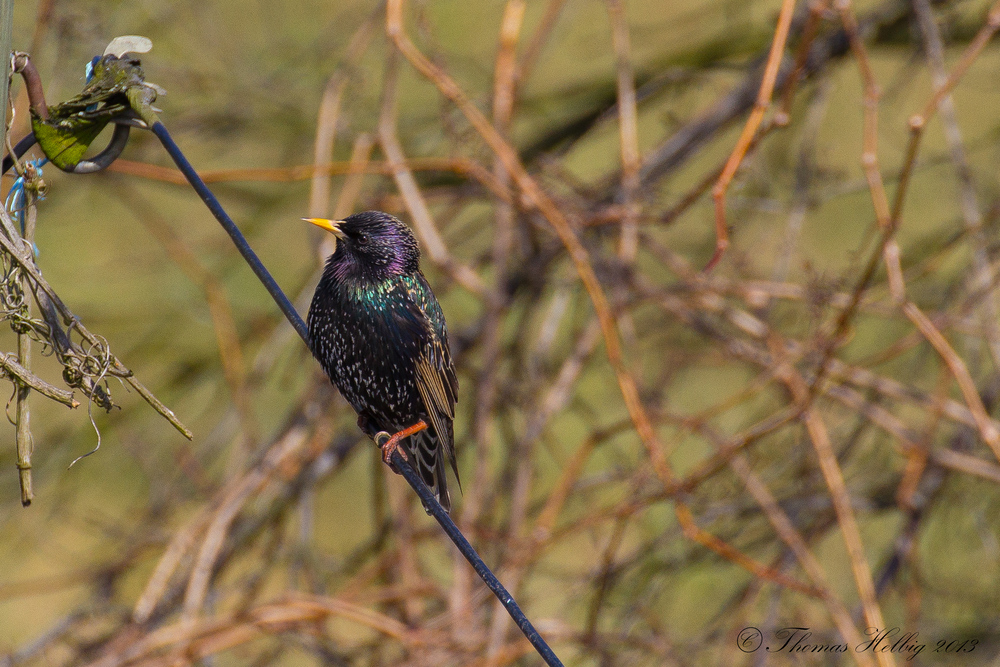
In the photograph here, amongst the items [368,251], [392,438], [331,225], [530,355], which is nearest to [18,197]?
[331,225]

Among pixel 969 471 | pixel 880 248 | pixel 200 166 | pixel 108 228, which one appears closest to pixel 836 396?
pixel 969 471

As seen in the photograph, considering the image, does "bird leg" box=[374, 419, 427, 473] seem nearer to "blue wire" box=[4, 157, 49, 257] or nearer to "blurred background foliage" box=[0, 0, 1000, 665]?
"blurred background foliage" box=[0, 0, 1000, 665]

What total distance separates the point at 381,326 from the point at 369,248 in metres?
0.25

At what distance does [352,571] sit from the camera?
4.88 metres

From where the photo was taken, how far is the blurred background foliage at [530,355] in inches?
154

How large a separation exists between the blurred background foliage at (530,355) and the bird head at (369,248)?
77 centimetres

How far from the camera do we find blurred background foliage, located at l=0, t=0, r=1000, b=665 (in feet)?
12.9

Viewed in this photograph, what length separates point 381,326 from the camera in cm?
290

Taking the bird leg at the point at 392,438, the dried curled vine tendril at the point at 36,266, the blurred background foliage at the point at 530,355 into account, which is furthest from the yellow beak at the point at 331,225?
the dried curled vine tendril at the point at 36,266

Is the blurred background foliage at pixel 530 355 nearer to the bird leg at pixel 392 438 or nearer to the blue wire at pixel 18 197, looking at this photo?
the bird leg at pixel 392 438

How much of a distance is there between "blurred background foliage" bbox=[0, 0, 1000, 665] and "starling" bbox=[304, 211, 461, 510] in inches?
30.6

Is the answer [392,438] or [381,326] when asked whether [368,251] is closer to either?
[381,326]

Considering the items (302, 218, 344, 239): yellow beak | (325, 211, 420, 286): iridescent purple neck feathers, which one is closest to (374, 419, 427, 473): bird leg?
(325, 211, 420, 286): iridescent purple neck feathers

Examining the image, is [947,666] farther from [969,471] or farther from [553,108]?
[553,108]
